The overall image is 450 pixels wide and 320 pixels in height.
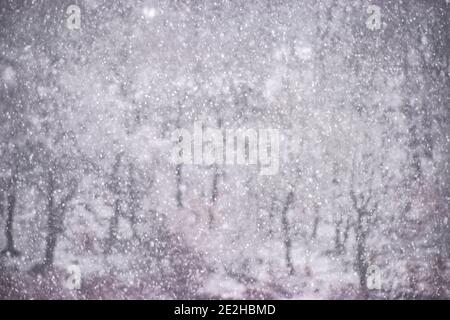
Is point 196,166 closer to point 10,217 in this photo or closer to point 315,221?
point 315,221

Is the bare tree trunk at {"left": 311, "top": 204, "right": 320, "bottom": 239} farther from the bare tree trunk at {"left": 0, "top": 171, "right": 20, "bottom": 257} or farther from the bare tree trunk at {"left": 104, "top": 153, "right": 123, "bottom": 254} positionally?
the bare tree trunk at {"left": 0, "top": 171, "right": 20, "bottom": 257}

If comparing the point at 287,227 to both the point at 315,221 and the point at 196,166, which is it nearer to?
the point at 315,221

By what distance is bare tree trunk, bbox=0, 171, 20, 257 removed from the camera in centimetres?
66

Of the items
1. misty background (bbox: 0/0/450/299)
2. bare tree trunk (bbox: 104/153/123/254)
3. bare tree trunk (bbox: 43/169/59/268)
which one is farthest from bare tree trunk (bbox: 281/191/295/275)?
bare tree trunk (bbox: 43/169/59/268)

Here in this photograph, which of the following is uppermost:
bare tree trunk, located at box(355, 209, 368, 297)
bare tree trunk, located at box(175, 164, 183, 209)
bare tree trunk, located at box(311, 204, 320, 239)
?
bare tree trunk, located at box(175, 164, 183, 209)

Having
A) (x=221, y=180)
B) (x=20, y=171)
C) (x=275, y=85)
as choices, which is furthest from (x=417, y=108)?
(x=20, y=171)

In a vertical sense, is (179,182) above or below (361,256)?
above

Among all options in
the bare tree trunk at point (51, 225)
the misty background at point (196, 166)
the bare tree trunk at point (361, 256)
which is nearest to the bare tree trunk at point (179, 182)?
the misty background at point (196, 166)

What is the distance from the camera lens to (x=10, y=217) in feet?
2.19

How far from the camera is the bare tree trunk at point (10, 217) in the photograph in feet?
2.17

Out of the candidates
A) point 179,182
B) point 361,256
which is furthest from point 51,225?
point 361,256

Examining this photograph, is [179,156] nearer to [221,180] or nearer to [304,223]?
[221,180]

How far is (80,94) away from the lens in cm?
65
